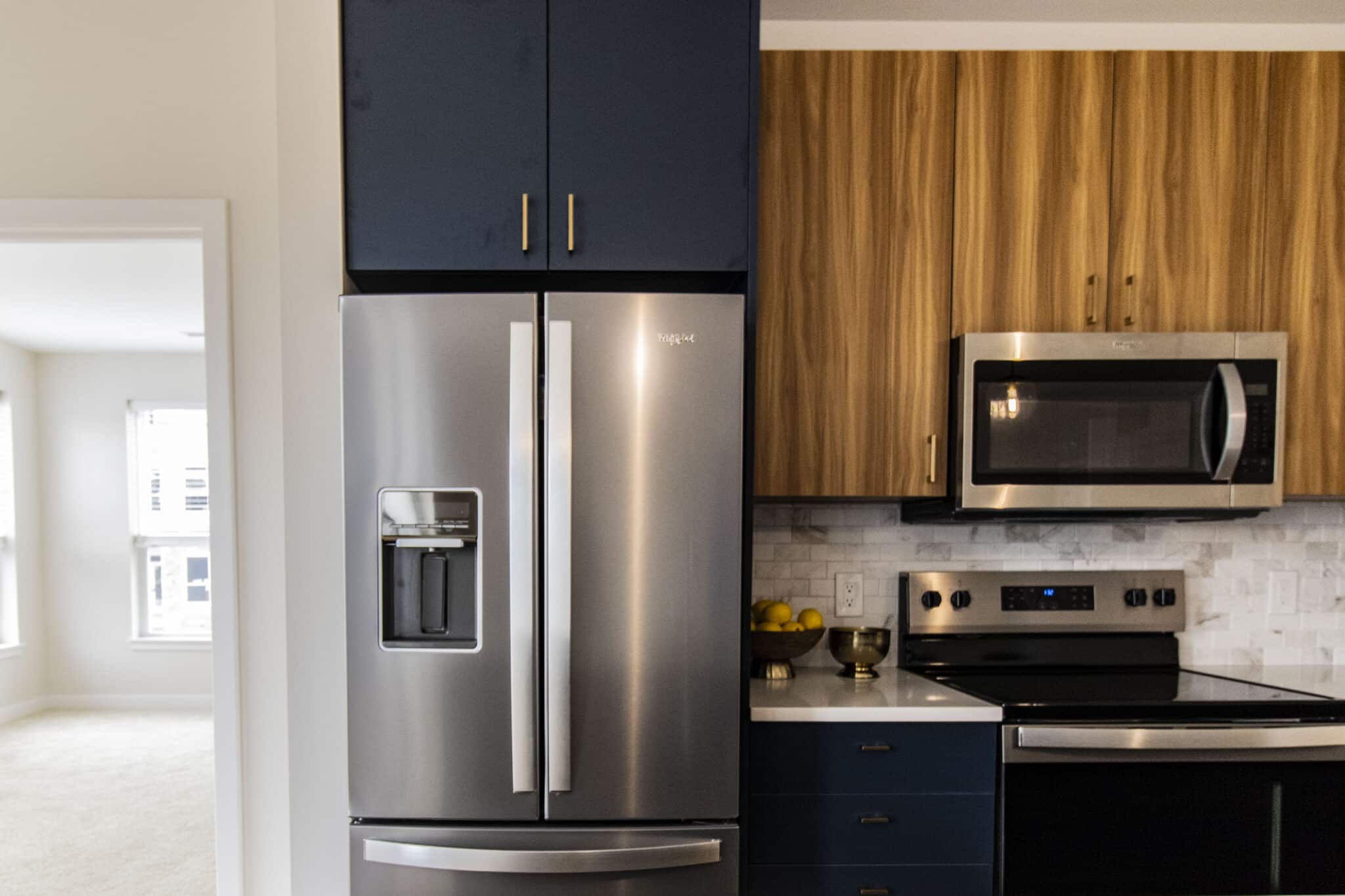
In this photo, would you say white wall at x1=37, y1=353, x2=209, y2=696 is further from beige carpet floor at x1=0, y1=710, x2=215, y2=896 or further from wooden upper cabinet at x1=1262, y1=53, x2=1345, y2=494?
wooden upper cabinet at x1=1262, y1=53, x2=1345, y2=494

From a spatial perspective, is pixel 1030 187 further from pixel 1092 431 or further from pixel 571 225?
pixel 571 225

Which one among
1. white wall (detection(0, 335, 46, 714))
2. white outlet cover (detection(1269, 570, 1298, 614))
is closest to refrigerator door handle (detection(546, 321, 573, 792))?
white outlet cover (detection(1269, 570, 1298, 614))

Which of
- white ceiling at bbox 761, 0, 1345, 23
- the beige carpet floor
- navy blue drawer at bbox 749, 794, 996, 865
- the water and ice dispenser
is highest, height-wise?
white ceiling at bbox 761, 0, 1345, 23

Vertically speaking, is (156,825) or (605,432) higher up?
(605,432)

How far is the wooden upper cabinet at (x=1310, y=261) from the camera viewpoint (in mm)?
2104

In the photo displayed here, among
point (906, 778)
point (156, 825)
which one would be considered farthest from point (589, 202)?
point (156, 825)

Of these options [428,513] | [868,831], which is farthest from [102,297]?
[868,831]

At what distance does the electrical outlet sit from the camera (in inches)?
92.3

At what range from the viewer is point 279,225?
6.20ft

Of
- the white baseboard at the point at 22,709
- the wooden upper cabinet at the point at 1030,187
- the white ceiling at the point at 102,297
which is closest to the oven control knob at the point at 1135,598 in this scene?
the wooden upper cabinet at the point at 1030,187

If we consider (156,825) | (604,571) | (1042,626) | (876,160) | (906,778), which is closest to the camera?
(604,571)

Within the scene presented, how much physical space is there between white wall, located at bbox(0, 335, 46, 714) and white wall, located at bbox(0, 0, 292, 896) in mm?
4585

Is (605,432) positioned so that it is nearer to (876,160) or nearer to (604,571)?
(604,571)

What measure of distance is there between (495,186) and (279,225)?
58 cm
